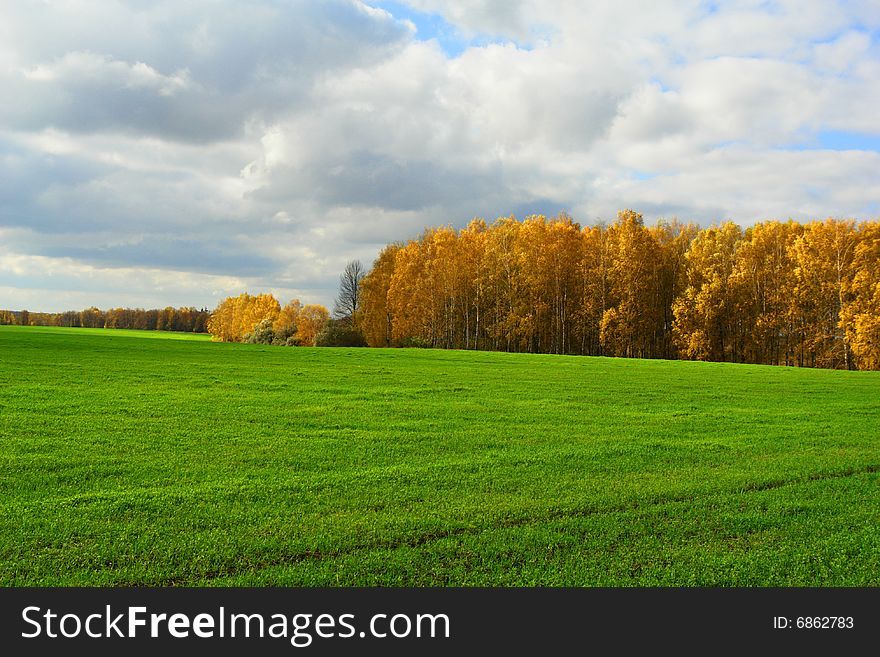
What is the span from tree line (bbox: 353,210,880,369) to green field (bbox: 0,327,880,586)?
35837 millimetres

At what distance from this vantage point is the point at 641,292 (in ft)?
193

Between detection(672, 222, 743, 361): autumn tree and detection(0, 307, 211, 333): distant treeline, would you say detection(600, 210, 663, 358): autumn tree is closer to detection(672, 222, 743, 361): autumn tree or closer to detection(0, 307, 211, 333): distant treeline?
detection(672, 222, 743, 361): autumn tree

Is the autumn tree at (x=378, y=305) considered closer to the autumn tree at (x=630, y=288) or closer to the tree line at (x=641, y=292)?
the tree line at (x=641, y=292)

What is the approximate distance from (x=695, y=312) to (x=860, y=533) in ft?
170

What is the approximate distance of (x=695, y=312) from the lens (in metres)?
57.0

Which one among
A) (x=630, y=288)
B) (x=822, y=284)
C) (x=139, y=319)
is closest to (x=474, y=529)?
(x=630, y=288)

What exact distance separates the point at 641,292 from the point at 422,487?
52.8 meters

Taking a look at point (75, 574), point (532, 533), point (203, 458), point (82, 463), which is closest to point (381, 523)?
point (532, 533)

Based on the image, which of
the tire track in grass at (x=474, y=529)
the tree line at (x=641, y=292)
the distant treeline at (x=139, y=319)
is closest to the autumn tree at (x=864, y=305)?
the tree line at (x=641, y=292)

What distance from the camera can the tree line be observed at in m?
53.9

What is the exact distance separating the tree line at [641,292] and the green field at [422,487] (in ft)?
118

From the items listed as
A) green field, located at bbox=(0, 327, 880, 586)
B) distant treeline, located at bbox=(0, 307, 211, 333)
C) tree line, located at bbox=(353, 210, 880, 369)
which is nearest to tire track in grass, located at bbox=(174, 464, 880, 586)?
green field, located at bbox=(0, 327, 880, 586)

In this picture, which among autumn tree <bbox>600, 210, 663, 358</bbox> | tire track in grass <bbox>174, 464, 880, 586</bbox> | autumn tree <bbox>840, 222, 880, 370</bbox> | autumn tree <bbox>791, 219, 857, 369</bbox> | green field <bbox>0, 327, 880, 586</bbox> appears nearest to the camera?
tire track in grass <bbox>174, 464, 880, 586</bbox>

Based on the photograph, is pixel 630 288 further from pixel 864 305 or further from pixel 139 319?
pixel 139 319
